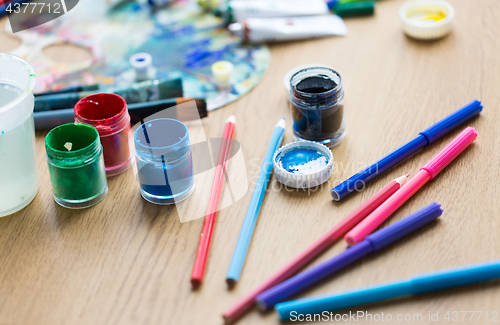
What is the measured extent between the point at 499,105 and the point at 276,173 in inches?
17.4

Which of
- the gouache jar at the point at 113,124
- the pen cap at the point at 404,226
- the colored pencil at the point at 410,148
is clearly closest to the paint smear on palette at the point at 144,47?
the gouache jar at the point at 113,124

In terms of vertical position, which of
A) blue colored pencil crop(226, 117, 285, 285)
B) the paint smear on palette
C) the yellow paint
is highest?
the yellow paint

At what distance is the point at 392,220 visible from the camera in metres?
0.71

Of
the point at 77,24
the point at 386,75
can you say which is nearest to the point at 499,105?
the point at 386,75

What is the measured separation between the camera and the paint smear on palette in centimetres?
102

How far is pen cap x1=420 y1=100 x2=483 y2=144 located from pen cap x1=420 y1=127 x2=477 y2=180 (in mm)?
29

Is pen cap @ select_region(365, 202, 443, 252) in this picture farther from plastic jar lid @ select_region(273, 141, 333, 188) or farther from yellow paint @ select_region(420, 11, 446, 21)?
yellow paint @ select_region(420, 11, 446, 21)

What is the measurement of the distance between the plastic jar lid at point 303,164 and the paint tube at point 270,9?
0.47m

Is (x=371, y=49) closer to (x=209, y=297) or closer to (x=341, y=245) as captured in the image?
(x=341, y=245)

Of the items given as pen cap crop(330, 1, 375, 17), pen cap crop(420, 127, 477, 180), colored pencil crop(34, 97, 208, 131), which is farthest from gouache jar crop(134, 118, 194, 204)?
pen cap crop(330, 1, 375, 17)

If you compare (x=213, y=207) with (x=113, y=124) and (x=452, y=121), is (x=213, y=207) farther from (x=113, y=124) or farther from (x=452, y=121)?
(x=452, y=121)

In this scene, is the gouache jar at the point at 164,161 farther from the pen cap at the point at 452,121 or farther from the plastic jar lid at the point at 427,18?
the plastic jar lid at the point at 427,18

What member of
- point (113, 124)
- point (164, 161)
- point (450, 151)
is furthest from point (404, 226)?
point (113, 124)

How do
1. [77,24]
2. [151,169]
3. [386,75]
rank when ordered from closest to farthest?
1. [151,169]
2. [386,75]
3. [77,24]
